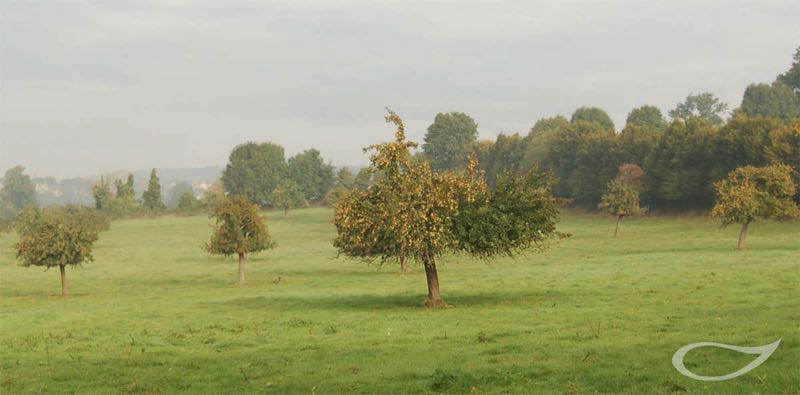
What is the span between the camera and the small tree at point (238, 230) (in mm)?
69569

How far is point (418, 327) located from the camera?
115ft

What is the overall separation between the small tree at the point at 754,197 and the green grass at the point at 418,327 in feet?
11.5

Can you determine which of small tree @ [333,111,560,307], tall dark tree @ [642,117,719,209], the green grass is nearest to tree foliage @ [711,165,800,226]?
the green grass

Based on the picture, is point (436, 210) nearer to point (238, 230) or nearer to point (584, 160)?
point (238, 230)

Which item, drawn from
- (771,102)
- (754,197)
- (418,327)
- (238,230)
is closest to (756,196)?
(754,197)

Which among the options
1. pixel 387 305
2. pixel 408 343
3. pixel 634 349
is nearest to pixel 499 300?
pixel 387 305

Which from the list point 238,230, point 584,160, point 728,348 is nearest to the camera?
point 728,348

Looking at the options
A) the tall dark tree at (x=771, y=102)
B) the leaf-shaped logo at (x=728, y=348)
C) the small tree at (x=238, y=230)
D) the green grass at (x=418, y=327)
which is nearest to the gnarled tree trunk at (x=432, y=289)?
the green grass at (x=418, y=327)

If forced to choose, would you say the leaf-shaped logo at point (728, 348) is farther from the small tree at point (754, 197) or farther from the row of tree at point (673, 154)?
the row of tree at point (673, 154)

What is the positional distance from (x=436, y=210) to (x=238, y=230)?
32768 mm

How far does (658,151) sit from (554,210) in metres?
104

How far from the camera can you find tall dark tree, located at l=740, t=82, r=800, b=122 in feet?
617

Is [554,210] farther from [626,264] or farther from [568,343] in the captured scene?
[626,264]

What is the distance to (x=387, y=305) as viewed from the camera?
151 ft
